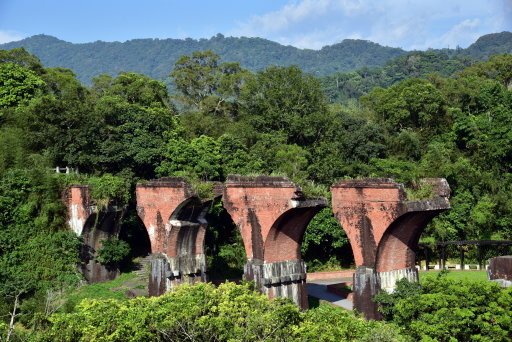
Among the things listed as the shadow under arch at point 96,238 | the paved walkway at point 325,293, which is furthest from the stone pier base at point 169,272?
the paved walkway at point 325,293

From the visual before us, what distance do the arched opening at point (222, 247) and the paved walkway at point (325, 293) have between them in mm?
3618

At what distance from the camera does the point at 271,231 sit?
61.2 ft

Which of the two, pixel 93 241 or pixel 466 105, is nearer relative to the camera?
pixel 93 241

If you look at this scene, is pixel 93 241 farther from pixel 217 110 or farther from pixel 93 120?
pixel 217 110

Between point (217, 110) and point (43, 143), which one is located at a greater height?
point (217, 110)

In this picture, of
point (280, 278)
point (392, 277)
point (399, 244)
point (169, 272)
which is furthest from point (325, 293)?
point (399, 244)

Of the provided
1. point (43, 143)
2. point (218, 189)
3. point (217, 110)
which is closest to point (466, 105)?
point (217, 110)

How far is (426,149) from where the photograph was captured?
36094 mm

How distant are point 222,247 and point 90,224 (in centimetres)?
732

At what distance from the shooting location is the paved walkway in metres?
22.1

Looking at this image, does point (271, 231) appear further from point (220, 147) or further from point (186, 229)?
point (220, 147)

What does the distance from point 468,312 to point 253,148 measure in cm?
1870

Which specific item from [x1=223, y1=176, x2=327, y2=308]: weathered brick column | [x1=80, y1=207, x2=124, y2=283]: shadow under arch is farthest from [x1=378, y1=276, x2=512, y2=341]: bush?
[x1=80, y1=207, x2=124, y2=283]: shadow under arch

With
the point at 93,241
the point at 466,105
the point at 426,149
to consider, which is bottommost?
the point at 93,241
